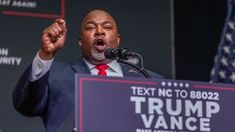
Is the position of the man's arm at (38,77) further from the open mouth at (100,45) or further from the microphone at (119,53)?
the open mouth at (100,45)

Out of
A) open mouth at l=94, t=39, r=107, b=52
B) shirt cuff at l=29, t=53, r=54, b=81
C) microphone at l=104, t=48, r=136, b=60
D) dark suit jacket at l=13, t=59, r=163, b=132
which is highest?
microphone at l=104, t=48, r=136, b=60

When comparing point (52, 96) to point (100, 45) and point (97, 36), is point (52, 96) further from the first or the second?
point (97, 36)

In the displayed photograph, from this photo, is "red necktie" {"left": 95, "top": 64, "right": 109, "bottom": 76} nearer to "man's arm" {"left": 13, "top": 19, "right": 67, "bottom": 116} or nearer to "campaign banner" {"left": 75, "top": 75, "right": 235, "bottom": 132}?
"man's arm" {"left": 13, "top": 19, "right": 67, "bottom": 116}

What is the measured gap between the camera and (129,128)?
3223 millimetres

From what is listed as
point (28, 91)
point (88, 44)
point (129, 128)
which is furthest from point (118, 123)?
point (88, 44)

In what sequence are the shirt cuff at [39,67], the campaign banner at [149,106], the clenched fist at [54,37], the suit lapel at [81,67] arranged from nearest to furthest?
the campaign banner at [149,106] → the clenched fist at [54,37] → the shirt cuff at [39,67] → the suit lapel at [81,67]

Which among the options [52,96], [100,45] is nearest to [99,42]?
[100,45]

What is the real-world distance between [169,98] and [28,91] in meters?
0.91

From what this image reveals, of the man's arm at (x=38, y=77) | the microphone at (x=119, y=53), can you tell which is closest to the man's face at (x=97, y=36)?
the man's arm at (x=38, y=77)

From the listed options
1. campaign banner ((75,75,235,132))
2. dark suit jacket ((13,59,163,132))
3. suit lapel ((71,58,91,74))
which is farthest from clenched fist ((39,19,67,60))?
suit lapel ((71,58,91,74))

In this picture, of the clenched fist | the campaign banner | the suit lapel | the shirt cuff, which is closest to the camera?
the campaign banner

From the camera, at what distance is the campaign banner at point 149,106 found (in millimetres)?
3178

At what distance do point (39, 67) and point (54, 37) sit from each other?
Result: 0.87ft

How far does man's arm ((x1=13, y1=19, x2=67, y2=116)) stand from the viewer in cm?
369
